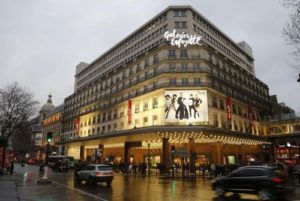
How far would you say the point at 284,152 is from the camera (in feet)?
173

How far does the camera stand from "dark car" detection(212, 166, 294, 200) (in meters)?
13.4

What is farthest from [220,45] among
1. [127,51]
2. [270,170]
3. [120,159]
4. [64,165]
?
[270,170]

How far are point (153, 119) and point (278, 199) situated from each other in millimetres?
36938

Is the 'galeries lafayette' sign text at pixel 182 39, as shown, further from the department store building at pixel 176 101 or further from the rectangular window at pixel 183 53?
the rectangular window at pixel 183 53

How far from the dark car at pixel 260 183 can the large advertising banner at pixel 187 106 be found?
31210mm

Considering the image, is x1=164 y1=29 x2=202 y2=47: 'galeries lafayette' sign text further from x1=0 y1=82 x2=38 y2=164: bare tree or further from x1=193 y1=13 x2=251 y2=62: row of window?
x1=0 y1=82 x2=38 y2=164: bare tree

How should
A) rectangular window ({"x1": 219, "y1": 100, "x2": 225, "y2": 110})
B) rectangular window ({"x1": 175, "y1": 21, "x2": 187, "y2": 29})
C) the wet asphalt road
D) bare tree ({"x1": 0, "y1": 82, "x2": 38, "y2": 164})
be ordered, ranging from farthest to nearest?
rectangular window ({"x1": 175, "y1": 21, "x2": 187, "y2": 29}) → rectangular window ({"x1": 219, "y1": 100, "x2": 225, "y2": 110}) → bare tree ({"x1": 0, "y1": 82, "x2": 38, "y2": 164}) → the wet asphalt road

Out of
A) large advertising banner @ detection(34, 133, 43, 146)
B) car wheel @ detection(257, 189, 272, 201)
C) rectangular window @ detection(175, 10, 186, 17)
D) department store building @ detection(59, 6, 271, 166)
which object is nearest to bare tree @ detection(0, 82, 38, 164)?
department store building @ detection(59, 6, 271, 166)

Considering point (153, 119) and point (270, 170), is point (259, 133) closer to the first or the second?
point (153, 119)

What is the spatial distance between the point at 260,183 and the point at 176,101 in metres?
33.6

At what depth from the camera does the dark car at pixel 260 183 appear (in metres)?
13.4

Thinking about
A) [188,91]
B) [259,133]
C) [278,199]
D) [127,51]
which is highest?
[127,51]

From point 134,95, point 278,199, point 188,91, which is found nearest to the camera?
point 278,199

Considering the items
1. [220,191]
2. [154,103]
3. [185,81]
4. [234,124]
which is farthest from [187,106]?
[220,191]
